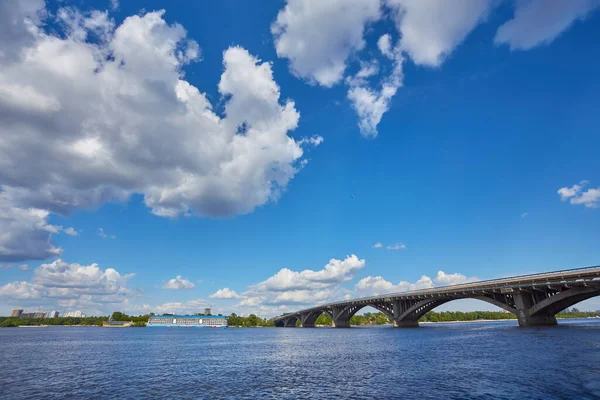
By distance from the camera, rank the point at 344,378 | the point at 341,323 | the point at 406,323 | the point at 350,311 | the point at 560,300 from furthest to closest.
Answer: the point at 341,323 < the point at 350,311 < the point at 406,323 < the point at 560,300 < the point at 344,378

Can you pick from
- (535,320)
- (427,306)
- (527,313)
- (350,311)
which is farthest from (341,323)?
(527,313)

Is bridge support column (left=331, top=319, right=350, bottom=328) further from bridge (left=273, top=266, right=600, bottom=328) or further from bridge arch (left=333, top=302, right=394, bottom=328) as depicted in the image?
bridge (left=273, top=266, right=600, bottom=328)

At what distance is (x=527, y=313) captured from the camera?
2906 inches

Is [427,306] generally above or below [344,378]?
above

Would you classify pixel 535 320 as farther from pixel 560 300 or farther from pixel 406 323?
pixel 406 323

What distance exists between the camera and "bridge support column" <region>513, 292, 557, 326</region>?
73062mm

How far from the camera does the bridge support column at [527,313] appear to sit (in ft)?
240

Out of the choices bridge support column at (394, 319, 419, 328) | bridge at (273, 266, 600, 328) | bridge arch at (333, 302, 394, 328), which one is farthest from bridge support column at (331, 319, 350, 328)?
bridge at (273, 266, 600, 328)

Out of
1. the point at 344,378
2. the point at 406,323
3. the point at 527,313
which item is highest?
the point at 527,313

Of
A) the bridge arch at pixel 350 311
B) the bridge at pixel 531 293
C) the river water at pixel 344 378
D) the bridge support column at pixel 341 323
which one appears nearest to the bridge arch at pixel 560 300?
the bridge at pixel 531 293

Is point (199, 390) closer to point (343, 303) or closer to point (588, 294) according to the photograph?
point (588, 294)

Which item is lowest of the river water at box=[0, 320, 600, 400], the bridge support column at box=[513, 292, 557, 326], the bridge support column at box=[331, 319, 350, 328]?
the river water at box=[0, 320, 600, 400]

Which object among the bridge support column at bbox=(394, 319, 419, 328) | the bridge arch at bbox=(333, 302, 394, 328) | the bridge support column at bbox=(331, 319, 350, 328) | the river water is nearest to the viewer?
the river water

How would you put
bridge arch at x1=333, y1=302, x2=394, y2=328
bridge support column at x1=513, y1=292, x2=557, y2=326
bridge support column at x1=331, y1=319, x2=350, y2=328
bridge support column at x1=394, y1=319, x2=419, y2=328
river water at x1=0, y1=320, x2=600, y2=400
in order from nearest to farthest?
river water at x1=0, y1=320, x2=600, y2=400 < bridge support column at x1=513, y1=292, x2=557, y2=326 < bridge support column at x1=394, y1=319, x2=419, y2=328 < bridge arch at x1=333, y1=302, x2=394, y2=328 < bridge support column at x1=331, y1=319, x2=350, y2=328
